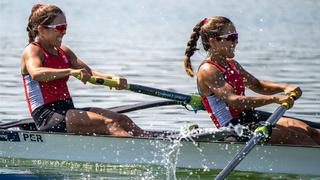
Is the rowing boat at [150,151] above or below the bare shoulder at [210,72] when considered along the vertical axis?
below

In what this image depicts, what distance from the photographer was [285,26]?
135 feet

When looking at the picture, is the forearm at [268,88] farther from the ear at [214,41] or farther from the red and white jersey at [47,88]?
the red and white jersey at [47,88]

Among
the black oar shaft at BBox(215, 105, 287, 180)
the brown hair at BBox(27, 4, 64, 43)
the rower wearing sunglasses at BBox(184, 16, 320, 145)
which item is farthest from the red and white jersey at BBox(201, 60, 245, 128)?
the brown hair at BBox(27, 4, 64, 43)

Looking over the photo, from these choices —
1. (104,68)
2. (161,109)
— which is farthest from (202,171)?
(104,68)

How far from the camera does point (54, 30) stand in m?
11.7

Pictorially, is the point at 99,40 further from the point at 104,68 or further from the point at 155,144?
the point at 155,144

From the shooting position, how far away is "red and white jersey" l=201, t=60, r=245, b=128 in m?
11.1

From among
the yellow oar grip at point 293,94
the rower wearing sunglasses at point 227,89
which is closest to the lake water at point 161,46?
the rower wearing sunglasses at point 227,89

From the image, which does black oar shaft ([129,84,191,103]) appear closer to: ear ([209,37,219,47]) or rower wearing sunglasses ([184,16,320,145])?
rower wearing sunglasses ([184,16,320,145])

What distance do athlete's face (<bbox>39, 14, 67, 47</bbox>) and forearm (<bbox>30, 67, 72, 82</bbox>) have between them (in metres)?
0.47

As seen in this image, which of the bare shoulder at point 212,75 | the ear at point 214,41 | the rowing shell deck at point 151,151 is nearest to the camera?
the rowing shell deck at point 151,151

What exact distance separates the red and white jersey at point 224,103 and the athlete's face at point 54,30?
1.90 m

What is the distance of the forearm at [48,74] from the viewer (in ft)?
36.9

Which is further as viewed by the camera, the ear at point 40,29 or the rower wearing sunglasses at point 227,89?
the ear at point 40,29
